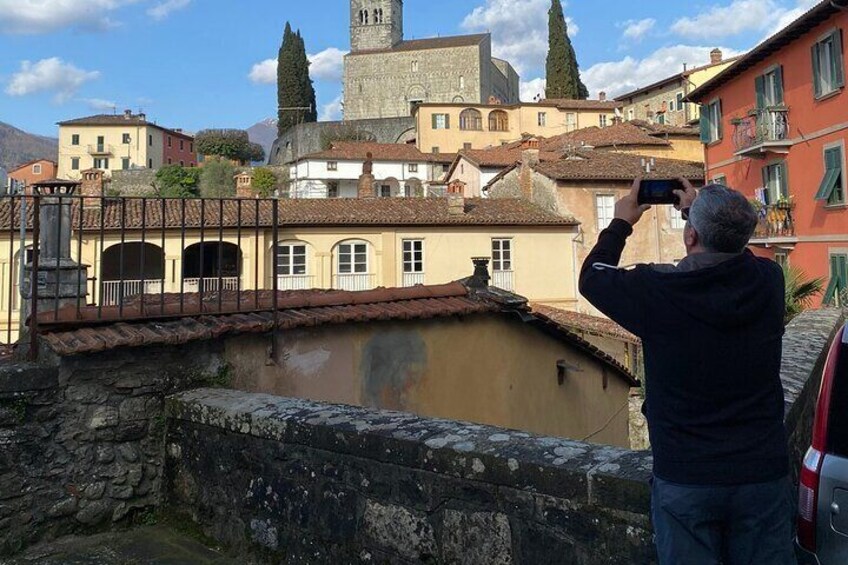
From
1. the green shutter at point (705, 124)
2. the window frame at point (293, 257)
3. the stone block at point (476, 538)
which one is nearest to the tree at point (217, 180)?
the window frame at point (293, 257)

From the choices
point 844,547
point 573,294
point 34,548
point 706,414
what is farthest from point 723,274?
point 573,294

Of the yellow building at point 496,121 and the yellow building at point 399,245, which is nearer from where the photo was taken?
the yellow building at point 399,245

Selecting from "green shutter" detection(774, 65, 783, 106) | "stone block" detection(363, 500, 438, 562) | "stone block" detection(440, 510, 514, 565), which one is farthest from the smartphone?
"green shutter" detection(774, 65, 783, 106)

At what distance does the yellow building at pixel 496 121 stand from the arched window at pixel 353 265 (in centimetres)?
3856

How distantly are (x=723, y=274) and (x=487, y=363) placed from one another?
18.6 ft

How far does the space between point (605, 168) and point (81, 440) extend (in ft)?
97.9

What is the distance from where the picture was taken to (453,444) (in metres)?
2.83

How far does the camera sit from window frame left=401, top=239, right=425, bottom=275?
29391 mm

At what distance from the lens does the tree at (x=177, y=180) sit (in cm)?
5547

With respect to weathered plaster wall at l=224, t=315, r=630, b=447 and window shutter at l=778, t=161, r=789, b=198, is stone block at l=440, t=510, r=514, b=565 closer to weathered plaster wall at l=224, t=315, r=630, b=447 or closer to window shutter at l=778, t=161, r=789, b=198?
weathered plaster wall at l=224, t=315, r=630, b=447

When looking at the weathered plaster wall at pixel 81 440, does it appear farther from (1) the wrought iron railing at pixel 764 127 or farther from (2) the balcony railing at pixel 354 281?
(2) the balcony railing at pixel 354 281

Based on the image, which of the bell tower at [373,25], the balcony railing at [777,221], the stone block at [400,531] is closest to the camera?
the stone block at [400,531]

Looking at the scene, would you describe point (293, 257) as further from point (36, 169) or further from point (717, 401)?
point (36, 169)

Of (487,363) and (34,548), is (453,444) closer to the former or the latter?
(34,548)
